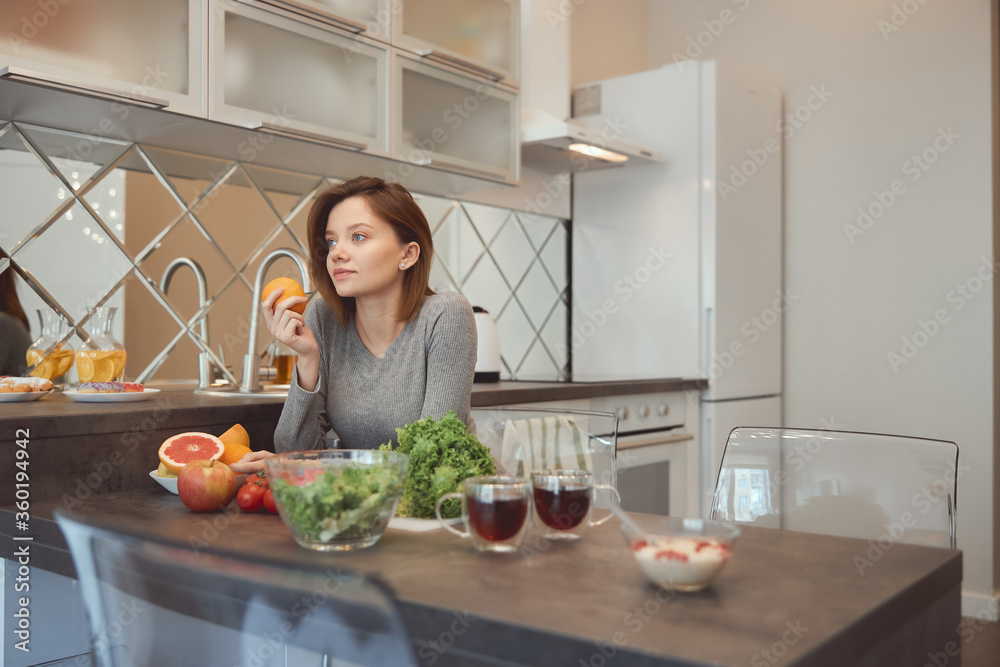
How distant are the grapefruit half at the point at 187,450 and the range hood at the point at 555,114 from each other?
5.99ft

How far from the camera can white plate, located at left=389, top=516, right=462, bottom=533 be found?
1101mm

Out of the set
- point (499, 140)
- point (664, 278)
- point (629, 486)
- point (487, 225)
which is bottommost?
point (629, 486)

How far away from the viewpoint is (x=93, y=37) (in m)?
1.85

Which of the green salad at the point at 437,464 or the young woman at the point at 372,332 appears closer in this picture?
the green salad at the point at 437,464

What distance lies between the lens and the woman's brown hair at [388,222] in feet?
5.54

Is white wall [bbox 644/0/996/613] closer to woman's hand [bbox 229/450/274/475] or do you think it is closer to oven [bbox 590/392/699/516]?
oven [bbox 590/392/699/516]

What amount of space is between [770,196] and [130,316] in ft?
8.48

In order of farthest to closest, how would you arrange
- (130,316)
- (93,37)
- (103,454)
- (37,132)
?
(130,316)
(37,132)
(93,37)
(103,454)

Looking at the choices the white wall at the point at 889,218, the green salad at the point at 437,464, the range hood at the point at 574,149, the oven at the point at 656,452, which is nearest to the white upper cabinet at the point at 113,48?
the green salad at the point at 437,464

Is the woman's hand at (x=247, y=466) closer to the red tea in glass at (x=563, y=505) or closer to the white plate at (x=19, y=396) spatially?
the red tea in glass at (x=563, y=505)

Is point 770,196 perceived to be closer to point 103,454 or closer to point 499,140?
point 499,140

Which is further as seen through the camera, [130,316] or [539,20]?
[539,20]

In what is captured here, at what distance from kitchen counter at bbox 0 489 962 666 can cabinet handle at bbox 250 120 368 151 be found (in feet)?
4.06

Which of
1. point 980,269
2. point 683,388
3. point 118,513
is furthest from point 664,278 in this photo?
point 118,513
